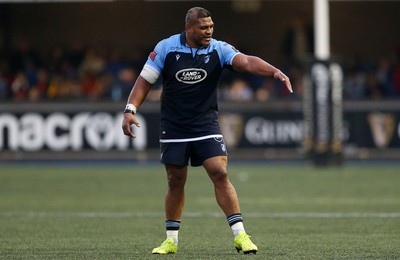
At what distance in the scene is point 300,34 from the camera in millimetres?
26750

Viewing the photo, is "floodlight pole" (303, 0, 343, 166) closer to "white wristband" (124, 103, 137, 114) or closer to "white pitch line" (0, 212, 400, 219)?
"white pitch line" (0, 212, 400, 219)

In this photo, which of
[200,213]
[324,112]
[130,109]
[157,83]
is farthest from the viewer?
[157,83]

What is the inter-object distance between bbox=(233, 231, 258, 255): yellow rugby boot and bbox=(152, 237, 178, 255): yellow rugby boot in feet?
1.96

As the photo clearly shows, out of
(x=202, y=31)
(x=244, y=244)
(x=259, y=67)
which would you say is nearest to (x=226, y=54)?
(x=202, y=31)

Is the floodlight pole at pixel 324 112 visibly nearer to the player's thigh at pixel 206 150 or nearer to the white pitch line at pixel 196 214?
the white pitch line at pixel 196 214

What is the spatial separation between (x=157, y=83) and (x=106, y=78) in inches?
52.4

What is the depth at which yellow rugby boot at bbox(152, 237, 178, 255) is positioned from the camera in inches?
377

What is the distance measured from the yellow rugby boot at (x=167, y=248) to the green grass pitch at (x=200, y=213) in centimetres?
10

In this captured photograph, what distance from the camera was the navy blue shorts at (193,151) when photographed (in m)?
9.59

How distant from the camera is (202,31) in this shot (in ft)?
30.8

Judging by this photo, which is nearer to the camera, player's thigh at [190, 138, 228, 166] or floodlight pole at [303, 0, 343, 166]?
player's thigh at [190, 138, 228, 166]

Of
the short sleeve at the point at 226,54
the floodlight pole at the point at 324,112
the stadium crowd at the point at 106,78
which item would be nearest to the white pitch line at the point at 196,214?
the short sleeve at the point at 226,54

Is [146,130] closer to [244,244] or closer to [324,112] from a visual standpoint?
[324,112]

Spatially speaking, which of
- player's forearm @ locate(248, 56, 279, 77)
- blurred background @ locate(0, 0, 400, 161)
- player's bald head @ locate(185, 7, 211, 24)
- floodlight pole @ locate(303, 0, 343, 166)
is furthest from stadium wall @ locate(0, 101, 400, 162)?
player's forearm @ locate(248, 56, 279, 77)
